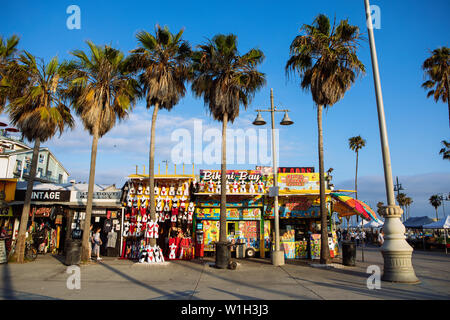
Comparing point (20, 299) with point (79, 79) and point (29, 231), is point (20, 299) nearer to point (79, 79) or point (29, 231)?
point (79, 79)

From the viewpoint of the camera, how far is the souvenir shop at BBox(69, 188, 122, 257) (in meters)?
19.3

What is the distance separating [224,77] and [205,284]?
34.3 feet

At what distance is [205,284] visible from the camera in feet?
33.9

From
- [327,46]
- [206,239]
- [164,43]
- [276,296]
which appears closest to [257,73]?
[327,46]

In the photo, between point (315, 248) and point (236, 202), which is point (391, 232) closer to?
point (315, 248)

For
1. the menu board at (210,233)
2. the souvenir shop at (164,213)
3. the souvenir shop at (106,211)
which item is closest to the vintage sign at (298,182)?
the menu board at (210,233)

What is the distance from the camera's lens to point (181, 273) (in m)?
12.8

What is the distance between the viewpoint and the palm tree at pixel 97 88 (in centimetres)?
1622

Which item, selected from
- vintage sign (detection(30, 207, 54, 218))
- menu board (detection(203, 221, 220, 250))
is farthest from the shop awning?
vintage sign (detection(30, 207, 54, 218))

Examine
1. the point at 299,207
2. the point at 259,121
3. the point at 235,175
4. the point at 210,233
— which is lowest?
the point at 210,233

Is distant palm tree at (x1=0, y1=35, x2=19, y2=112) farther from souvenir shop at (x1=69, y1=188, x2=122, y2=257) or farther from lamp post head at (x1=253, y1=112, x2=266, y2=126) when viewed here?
lamp post head at (x1=253, y1=112, x2=266, y2=126)

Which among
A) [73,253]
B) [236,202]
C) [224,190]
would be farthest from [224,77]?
[73,253]

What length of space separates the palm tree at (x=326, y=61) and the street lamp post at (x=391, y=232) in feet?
12.1
